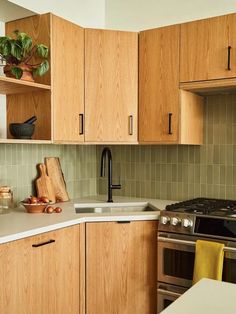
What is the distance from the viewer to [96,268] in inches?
93.2

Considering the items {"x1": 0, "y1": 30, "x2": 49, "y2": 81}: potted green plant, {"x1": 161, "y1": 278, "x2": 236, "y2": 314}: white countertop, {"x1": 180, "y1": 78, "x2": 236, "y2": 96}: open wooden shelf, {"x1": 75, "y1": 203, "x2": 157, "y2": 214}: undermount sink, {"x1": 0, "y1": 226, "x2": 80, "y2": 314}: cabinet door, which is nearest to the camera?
{"x1": 161, "y1": 278, "x2": 236, "y2": 314}: white countertop

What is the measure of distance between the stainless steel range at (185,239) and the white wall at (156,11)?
150 centimetres

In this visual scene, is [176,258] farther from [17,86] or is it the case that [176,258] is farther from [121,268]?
[17,86]

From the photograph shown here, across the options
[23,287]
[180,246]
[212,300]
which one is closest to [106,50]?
[180,246]

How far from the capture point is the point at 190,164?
2.90m

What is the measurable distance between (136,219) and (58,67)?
3.77 ft

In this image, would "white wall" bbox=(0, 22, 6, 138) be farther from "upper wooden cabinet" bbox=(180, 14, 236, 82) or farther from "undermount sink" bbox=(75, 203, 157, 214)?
"upper wooden cabinet" bbox=(180, 14, 236, 82)

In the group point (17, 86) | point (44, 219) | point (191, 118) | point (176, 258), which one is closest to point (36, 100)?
point (17, 86)

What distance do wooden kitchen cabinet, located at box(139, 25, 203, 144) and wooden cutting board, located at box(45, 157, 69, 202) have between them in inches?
27.4

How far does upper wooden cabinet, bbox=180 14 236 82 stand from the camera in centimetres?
237

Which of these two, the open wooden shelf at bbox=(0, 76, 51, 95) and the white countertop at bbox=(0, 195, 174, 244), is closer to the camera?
the white countertop at bbox=(0, 195, 174, 244)

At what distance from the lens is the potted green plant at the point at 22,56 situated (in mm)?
2170

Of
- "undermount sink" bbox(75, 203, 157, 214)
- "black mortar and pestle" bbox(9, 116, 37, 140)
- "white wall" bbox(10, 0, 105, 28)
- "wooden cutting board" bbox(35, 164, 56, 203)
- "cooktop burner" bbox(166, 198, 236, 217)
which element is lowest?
"undermount sink" bbox(75, 203, 157, 214)

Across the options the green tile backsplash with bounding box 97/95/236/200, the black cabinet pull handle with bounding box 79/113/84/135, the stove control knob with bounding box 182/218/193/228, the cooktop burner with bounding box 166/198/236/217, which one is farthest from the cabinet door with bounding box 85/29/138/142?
the stove control knob with bounding box 182/218/193/228
